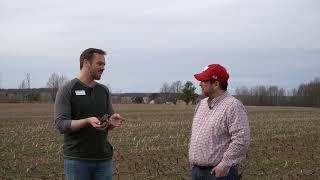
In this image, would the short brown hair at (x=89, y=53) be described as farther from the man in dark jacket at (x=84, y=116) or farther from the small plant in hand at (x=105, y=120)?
the small plant in hand at (x=105, y=120)

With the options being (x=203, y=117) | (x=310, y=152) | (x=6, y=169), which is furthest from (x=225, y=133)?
(x=310, y=152)

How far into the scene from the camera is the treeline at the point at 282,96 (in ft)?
449

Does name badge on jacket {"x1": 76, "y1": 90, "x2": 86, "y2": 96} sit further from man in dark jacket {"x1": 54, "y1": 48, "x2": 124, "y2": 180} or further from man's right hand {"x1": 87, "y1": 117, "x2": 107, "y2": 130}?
man's right hand {"x1": 87, "y1": 117, "x2": 107, "y2": 130}

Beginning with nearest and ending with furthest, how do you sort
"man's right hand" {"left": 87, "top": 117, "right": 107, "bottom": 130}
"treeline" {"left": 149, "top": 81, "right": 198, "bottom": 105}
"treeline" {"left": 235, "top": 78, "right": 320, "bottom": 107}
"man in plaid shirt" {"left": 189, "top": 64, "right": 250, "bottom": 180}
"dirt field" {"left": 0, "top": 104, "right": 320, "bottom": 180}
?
"man's right hand" {"left": 87, "top": 117, "right": 107, "bottom": 130} < "man in plaid shirt" {"left": 189, "top": 64, "right": 250, "bottom": 180} < "dirt field" {"left": 0, "top": 104, "right": 320, "bottom": 180} < "treeline" {"left": 149, "top": 81, "right": 198, "bottom": 105} < "treeline" {"left": 235, "top": 78, "right": 320, "bottom": 107}

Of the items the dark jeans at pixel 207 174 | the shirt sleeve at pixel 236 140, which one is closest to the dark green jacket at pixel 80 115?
the dark jeans at pixel 207 174

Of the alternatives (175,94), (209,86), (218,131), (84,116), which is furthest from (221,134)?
(175,94)

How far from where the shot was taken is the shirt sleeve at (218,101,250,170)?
14.1 feet

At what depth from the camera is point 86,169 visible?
4574 millimetres

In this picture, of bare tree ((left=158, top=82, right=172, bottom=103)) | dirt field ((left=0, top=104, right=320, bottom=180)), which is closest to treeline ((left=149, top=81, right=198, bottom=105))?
bare tree ((left=158, top=82, right=172, bottom=103))

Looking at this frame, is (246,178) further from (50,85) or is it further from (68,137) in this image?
(50,85)

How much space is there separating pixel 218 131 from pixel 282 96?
487 feet

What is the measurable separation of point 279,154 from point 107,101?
10.2 meters

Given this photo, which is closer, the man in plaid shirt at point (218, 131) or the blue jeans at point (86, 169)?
the man in plaid shirt at point (218, 131)

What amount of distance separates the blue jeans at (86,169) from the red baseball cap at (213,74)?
1.21 meters
